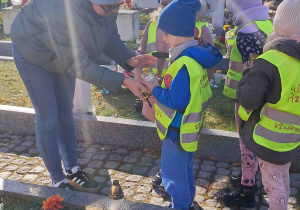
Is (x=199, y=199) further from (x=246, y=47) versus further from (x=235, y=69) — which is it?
(x=246, y=47)

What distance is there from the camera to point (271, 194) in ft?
9.62

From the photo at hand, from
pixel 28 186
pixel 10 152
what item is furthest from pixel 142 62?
pixel 10 152

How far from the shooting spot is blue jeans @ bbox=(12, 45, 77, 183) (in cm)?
343

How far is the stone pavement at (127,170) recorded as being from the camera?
3783mm

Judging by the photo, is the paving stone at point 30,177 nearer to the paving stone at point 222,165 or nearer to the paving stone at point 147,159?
the paving stone at point 147,159

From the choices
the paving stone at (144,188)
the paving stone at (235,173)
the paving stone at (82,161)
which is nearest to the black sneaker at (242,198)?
the paving stone at (235,173)

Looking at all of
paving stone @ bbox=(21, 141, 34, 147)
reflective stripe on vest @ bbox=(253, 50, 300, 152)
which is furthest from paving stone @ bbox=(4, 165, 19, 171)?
reflective stripe on vest @ bbox=(253, 50, 300, 152)

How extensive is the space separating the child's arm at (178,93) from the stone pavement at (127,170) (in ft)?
3.65

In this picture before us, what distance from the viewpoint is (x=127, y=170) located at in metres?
4.28

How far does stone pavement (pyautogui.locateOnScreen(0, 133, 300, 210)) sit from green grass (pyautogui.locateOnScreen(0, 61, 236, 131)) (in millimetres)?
662

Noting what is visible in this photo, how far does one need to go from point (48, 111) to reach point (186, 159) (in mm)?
1192

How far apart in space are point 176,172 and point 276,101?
35.4 inches

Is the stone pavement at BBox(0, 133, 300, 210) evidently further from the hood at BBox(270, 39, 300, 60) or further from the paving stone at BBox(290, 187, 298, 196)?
the hood at BBox(270, 39, 300, 60)

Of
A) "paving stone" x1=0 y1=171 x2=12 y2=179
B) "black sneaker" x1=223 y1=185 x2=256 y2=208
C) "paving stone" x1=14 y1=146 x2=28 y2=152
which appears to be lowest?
"paving stone" x1=14 y1=146 x2=28 y2=152
